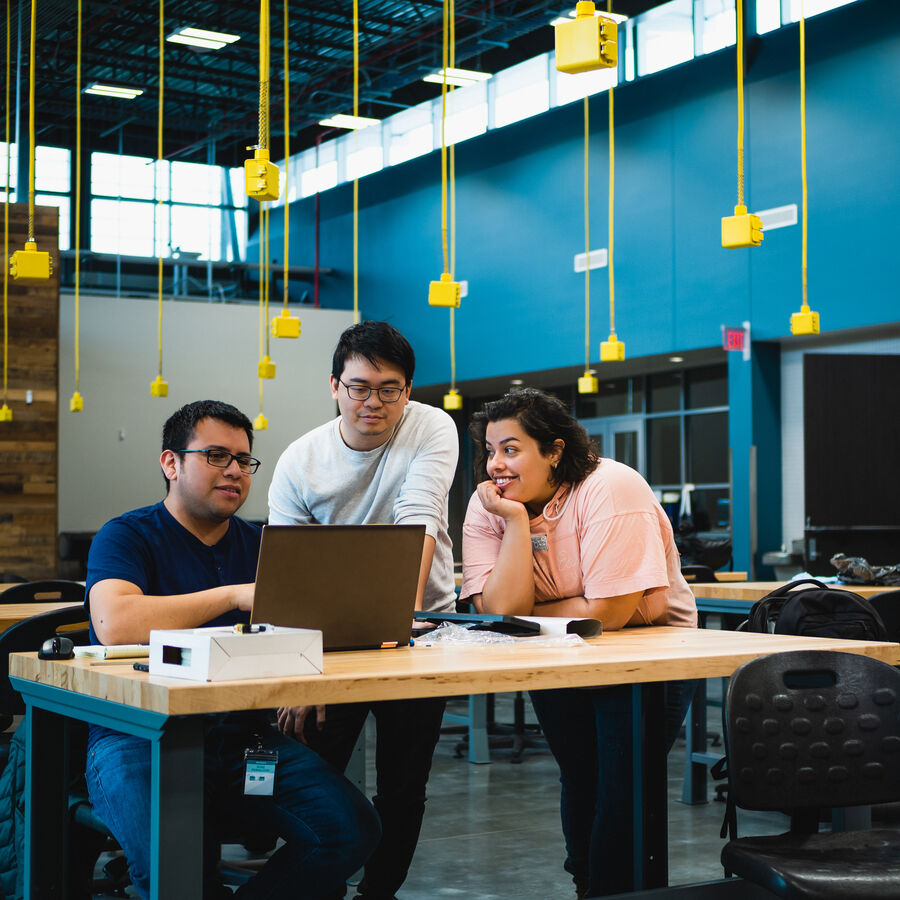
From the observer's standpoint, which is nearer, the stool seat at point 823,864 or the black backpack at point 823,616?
the stool seat at point 823,864

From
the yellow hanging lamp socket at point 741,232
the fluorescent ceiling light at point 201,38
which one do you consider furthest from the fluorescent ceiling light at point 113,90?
the yellow hanging lamp socket at point 741,232

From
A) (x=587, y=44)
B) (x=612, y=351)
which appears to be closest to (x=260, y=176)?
(x=587, y=44)

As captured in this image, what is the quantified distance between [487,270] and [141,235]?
6037mm

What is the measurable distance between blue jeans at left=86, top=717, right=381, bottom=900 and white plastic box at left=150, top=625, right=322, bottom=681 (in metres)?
0.35

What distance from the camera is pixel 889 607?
4113 millimetres

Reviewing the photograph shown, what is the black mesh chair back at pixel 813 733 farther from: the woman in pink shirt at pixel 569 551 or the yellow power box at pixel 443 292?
the yellow power box at pixel 443 292

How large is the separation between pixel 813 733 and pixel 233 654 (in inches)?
43.8

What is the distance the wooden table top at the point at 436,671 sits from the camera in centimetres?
168

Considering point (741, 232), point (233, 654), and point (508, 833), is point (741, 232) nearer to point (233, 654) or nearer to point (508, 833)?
point (508, 833)

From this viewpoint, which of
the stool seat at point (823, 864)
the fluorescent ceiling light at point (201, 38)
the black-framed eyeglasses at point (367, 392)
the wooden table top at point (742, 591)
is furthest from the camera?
the fluorescent ceiling light at point (201, 38)

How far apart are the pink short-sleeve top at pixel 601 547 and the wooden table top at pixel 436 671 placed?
6.3 inches

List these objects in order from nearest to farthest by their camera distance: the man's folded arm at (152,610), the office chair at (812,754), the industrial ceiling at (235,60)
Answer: the office chair at (812,754) < the man's folded arm at (152,610) < the industrial ceiling at (235,60)

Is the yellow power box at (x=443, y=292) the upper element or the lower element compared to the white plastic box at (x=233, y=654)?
upper

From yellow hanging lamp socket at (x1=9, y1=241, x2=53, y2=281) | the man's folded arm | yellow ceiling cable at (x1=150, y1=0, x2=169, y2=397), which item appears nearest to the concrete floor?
the man's folded arm
